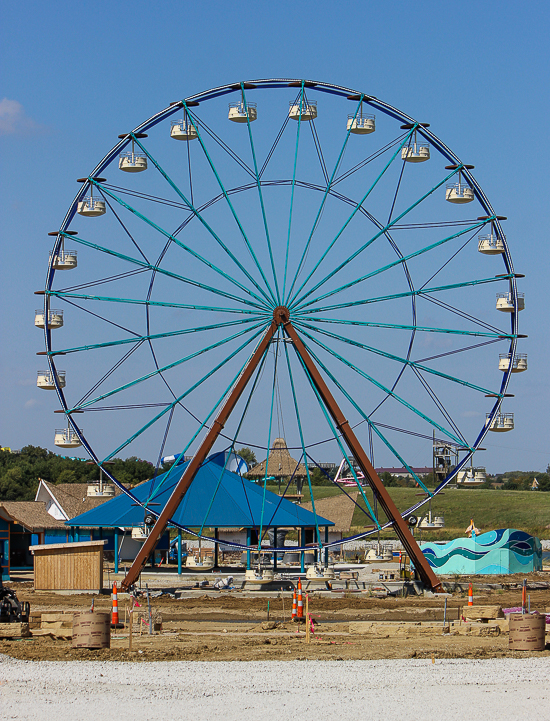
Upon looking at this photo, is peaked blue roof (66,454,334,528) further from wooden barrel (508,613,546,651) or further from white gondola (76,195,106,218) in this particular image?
wooden barrel (508,613,546,651)

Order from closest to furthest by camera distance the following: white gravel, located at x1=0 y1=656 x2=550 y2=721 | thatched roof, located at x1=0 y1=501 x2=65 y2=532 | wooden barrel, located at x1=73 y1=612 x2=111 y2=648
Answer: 1. white gravel, located at x1=0 y1=656 x2=550 y2=721
2. wooden barrel, located at x1=73 y1=612 x2=111 y2=648
3. thatched roof, located at x1=0 y1=501 x2=65 y2=532

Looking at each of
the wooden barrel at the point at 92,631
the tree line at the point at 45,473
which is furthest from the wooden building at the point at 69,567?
the tree line at the point at 45,473

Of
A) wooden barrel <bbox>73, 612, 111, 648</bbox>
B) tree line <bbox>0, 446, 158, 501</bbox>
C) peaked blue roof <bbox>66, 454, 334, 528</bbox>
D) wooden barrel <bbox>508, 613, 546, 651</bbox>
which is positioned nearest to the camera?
wooden barrel <bbox>73, 612, 111, 648</bbox>

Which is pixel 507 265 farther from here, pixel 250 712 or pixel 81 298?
→ pixel 250 712

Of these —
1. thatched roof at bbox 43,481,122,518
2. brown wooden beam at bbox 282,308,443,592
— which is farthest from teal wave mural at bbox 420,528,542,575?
thatched roof at bbox 43,481,122,518

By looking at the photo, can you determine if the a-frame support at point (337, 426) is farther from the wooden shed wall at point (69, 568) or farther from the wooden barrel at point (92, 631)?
the wooden barrel at point (92, 631)

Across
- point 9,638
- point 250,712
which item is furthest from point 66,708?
point 9,638

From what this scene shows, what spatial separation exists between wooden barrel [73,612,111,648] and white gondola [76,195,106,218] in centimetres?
1829

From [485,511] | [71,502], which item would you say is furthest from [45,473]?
[71,502]

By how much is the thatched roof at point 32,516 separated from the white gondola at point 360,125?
31645mm

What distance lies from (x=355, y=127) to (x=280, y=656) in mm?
20761

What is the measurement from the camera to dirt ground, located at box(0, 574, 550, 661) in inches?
798

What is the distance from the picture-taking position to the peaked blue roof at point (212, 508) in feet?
149

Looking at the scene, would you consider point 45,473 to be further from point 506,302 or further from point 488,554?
point 506,302
